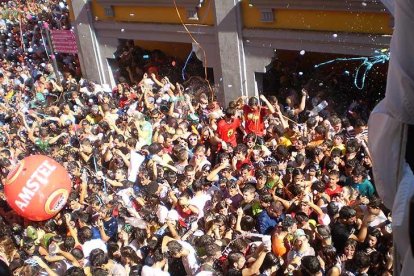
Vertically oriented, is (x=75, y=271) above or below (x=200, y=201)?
below

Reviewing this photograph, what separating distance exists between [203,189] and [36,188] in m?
1.90

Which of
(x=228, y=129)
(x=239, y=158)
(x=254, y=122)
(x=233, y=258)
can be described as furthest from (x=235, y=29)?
(x=233, y=258)

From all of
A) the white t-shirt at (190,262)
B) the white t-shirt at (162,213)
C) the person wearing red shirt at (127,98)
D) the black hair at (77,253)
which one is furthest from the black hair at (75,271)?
the person wearing red shirt at (127,98)

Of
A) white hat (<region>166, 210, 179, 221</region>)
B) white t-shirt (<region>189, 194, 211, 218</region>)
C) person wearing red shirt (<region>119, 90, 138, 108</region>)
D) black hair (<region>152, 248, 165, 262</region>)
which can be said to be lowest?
black hair (<region>152, 248, 165, 262</region>)

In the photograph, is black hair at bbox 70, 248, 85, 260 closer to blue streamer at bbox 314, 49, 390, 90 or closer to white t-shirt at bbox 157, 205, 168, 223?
white t-shirt at bbox 157, 205, 168, 223

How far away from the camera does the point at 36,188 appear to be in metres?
5.39

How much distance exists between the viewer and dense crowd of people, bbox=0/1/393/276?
4562 mm

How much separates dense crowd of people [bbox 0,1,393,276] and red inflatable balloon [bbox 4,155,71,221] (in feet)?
1.17

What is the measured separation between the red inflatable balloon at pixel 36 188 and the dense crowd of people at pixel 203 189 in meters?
0.36

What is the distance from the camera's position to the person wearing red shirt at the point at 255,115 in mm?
7156

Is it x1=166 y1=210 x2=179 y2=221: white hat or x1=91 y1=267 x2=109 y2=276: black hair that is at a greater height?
x1=166 y1=210 x2=179 y2=221: white hat

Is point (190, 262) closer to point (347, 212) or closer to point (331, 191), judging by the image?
point (347, 212)

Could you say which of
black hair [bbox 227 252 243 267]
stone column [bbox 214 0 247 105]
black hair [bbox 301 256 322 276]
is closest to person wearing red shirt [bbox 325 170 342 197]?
black hair [bbox 301 256 322 276]

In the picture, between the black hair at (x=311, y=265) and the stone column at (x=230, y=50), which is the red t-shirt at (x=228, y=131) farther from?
the black hair at (x=311, y=265)
